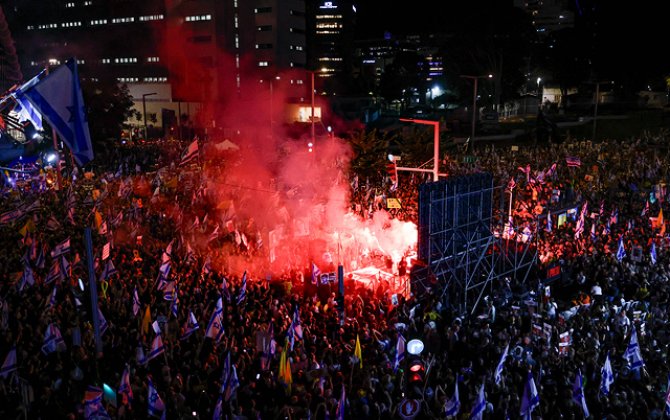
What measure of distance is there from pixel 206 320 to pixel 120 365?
180 cm

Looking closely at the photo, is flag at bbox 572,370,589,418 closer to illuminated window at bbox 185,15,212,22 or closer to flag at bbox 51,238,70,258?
flag at bbox 51,238,70,258

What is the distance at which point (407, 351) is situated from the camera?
34.1 ft

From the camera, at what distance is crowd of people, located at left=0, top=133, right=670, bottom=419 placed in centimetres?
843

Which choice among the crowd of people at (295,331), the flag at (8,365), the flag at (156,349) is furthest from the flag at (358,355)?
the flag at (8,365)

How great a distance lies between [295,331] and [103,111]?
34.7 meters

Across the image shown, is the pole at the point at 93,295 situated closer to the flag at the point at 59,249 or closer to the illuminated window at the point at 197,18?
the flag at the point at 59,249

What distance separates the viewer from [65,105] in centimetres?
905

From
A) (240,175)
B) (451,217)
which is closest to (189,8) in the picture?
(240,175)

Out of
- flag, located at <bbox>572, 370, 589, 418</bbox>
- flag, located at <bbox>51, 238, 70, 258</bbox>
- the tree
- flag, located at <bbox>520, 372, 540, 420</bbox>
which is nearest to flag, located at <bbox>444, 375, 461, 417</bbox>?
flag, located at <bbox>520, 372, 540, 420</bbox>

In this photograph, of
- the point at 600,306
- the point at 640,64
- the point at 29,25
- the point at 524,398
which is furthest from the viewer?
the point at 29,25

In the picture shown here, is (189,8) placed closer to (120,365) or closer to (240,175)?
(240,175)

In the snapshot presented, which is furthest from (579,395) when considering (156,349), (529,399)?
(156,349)

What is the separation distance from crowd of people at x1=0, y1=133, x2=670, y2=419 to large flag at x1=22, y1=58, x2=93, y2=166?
2.70 meters

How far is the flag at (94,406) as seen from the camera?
7414 mm
